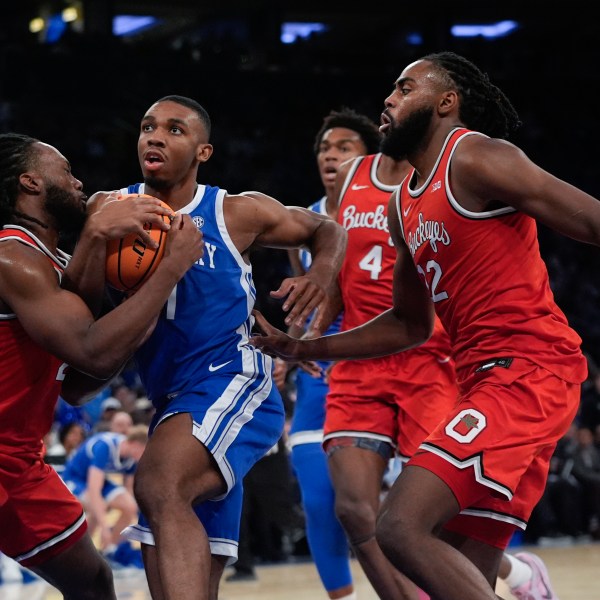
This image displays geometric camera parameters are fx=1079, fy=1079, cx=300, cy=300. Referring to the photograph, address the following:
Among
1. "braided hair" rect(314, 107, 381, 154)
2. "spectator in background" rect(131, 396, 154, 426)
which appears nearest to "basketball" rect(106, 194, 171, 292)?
"braided hair" rect(314, 107, 381, 154)

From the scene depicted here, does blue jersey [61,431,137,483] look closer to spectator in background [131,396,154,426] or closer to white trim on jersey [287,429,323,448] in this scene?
spectator in background [131,396,154,426]

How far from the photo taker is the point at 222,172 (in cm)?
1705

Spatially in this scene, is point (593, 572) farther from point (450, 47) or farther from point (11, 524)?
point (450, 47)

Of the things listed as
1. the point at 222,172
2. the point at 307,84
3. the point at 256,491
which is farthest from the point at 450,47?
the point at 256,491

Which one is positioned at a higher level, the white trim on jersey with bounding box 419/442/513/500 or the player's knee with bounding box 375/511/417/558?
the white trim on jersey with bounding box 419/442/513/500

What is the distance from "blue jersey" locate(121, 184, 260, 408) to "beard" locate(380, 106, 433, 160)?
2.32 feet

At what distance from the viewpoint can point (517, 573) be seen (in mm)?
5539

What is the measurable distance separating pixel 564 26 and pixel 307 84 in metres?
6.09

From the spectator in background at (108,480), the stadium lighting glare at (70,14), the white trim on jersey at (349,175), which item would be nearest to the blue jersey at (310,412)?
the white trim on jersey at (349,175)

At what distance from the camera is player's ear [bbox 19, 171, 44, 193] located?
3879 mm

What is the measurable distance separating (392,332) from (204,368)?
84 cm

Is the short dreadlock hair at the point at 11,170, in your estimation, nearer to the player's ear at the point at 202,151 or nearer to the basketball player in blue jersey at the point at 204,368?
the basketball player in blue jersey at the point at 204,368

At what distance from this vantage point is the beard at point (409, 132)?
13.1 feet

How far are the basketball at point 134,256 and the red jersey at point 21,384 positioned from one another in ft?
0.81
